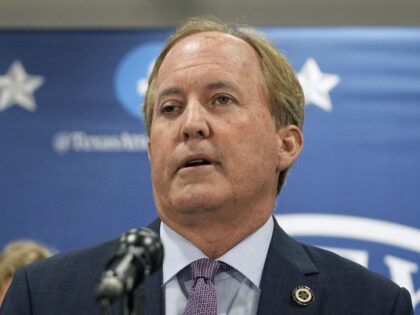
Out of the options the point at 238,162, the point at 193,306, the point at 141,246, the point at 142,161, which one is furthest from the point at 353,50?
the point at 141,246

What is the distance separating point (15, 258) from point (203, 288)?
2.11 m

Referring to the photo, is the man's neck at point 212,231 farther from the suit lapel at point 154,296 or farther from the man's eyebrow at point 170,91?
the man's eyebrow at point 170,91

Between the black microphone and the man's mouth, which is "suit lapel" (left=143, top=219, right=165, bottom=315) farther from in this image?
the black microphone

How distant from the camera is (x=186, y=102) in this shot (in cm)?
208

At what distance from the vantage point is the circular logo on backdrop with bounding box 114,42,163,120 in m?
3.91

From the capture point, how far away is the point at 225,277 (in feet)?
6.52

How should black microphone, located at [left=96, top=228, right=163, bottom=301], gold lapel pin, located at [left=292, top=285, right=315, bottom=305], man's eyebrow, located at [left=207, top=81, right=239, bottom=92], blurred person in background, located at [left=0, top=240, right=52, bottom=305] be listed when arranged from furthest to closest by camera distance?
blurred person in background, located at [left=0, top=240, right=52, bottom=305]
man's eyebrow, located at [left=207, top=81, right=239, bottom=92]
gold lapel pin, located at [left=292, top=285, right=315, bottom=305]
black microphone, located at [left=96, top=228, right=163, bottom=301]

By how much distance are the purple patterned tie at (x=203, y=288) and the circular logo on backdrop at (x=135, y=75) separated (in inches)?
77.9

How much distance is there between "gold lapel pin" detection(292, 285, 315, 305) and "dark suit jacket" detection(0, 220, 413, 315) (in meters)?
0.01

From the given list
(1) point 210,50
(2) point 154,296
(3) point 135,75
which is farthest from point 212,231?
(3) point 135,75

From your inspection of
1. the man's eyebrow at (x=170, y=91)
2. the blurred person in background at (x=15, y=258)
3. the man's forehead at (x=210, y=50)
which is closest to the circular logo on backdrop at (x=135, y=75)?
the blurred person in background at (x=15, y=258)

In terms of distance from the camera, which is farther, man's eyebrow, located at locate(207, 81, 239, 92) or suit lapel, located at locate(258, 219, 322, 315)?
man's eyebrow, located at locate(207, 81, 239, 92)

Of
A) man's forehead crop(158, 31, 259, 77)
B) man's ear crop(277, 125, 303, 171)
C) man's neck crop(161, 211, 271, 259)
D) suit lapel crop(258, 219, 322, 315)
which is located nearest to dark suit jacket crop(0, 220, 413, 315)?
suit lapel crop(258, 219, 322, 315)

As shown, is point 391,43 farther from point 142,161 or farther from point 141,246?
point 141,246
